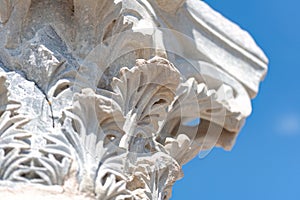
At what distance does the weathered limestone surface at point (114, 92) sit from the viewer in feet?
9.48

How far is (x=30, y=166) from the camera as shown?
282cm

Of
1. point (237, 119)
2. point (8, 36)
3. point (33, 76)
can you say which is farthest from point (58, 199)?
point (237, 119)

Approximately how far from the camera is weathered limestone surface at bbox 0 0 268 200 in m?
2.89

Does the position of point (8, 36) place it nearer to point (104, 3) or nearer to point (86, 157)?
point (104, 3)

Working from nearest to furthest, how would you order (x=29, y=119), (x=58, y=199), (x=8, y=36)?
(x=58, y=199)
(x=29, y=119)
(x=8, y=36)

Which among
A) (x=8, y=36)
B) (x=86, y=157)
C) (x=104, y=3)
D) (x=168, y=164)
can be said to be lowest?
(x=86, y=157)

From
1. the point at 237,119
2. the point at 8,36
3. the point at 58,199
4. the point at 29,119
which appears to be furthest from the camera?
the point at 237,119

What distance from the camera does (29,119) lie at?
2.99 m

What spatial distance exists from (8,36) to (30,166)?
69cm

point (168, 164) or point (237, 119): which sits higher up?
point (237, 119)

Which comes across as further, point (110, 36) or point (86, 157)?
point (110, 36)

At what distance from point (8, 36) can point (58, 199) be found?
0.83 metres

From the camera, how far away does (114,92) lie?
322cm

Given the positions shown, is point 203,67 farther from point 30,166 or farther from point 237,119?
point 30,166
